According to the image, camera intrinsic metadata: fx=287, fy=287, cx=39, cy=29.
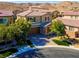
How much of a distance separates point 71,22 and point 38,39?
268 cm

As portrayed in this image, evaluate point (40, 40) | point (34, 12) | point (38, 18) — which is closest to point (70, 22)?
point (38, 18)

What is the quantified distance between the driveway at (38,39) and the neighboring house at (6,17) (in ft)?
5.95

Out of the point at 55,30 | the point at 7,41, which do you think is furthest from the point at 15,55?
the point at 55,30

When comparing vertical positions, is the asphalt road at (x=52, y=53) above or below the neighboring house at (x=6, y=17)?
below

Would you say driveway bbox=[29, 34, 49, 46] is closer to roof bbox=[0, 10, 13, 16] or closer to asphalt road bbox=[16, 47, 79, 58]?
asphalt road bbox=[16, 47, 79, 58]

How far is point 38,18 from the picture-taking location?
20.3 m

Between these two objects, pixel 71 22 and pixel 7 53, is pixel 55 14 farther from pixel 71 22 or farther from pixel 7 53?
pixel 7 53

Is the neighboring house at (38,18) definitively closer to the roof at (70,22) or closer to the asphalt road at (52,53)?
the roof at (70,22)

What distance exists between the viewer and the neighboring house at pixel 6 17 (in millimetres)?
18936

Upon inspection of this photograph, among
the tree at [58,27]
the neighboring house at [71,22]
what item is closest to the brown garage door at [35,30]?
the tree at [58,27]

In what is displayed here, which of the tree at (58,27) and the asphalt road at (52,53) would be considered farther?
the tree at (58,27)

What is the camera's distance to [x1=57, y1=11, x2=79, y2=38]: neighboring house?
1975 centimetres

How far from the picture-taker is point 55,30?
20109mm

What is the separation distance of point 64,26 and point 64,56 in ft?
10.6
